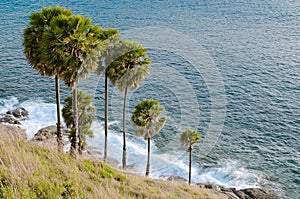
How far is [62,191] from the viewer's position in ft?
33.4

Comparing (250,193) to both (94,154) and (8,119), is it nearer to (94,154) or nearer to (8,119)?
(94,154)

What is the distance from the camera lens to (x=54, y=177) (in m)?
11.3

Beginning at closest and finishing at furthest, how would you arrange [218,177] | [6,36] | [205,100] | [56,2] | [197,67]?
1. [218,177]
2. [205,100]
3. [197,67]
4. [6,36]
5. [56,2]

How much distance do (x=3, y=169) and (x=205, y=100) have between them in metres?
43.3

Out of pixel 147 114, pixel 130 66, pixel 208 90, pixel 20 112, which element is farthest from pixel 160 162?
pixel 20 112

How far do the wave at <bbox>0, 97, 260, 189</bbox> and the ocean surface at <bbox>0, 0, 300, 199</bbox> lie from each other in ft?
0.36

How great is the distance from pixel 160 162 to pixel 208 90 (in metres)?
17.6

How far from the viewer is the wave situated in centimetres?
3806

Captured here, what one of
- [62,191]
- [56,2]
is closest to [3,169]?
[62,191]

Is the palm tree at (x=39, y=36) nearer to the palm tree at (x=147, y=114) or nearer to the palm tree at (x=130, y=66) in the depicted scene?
the palm tree at (x=130, y=66)

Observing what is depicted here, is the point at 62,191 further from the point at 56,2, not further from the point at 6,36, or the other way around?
the point at 56,2

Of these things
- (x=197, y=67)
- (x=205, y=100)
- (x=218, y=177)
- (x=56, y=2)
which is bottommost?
(x=218, y=177)

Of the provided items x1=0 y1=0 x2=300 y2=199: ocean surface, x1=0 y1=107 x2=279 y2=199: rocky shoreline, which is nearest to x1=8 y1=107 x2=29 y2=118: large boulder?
x1=0 y1=107 x2=279 y2=199: rocky shoreline

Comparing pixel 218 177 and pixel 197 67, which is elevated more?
pixel 197 67
